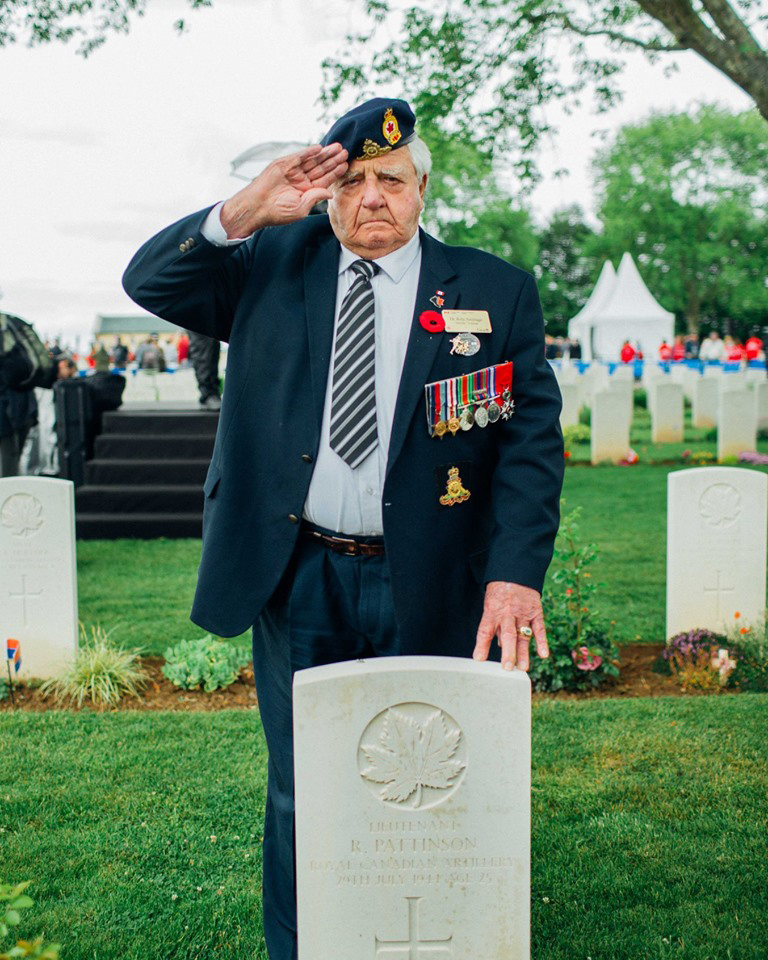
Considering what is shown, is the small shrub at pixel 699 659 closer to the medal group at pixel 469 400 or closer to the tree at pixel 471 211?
the medal group at pixel 469 400

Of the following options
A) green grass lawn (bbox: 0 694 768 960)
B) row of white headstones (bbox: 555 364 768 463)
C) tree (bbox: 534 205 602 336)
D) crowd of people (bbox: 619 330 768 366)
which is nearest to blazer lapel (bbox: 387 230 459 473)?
→ green grass lawn (bbox: 0 694 768 960)

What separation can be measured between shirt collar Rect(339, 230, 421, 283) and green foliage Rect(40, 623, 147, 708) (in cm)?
365

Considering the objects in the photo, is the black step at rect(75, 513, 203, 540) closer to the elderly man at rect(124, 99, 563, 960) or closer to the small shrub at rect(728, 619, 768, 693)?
the small shrub at rect(728, 619, 768, 693)

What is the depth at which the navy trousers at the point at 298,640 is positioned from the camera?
2705 mm

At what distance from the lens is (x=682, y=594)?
20.7 feet

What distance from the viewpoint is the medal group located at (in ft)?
8.86

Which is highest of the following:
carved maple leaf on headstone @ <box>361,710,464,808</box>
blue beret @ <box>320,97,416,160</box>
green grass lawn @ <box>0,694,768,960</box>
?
blue beret @ <box>320,97,416,160</box>

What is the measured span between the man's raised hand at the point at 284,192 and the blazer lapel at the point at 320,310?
24 cm

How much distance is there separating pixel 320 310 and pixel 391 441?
15.7 inches

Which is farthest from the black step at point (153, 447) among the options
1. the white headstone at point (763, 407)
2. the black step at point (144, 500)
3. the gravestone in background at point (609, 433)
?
the white headstone at point (763, 407)

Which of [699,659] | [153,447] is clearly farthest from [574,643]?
[153,447]

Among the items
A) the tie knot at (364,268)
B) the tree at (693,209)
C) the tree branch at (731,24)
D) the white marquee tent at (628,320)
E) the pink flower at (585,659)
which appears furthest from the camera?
the tree at (693,209)

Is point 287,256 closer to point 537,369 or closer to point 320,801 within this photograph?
point 537,369

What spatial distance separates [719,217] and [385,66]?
46.8 meters
